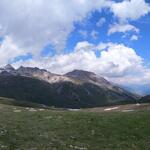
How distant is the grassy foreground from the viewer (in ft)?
113

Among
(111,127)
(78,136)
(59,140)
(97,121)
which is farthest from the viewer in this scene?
(97,121)

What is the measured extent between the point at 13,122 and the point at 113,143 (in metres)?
15.4

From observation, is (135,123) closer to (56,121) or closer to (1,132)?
(56,121)

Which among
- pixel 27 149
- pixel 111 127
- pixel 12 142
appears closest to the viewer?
pixel 27 149

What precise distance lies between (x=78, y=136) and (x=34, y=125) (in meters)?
7.88

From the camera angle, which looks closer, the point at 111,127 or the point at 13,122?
the point at 111,127

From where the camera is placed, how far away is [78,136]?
128 feet

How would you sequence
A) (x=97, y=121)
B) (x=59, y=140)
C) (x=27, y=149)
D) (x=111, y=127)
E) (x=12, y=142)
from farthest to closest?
(x=97, y=121) → (x=111, y=127) → (x=59, y=140) → (x=12, y=142) → (x=27, y=149)

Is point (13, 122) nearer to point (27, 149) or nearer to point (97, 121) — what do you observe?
point (97, 121)

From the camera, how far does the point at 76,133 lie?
132 feet

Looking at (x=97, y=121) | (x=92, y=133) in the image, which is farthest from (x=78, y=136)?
(x=97, y=121)

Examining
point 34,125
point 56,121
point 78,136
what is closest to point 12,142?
point 78,136

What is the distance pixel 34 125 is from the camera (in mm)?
45062

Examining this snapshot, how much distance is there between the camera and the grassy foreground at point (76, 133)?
1355 inches
